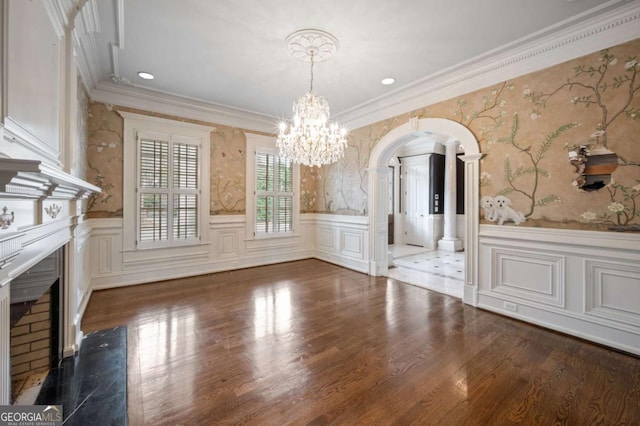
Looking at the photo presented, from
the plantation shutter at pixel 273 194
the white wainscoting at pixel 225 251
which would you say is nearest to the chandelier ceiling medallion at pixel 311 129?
the white wainscoting at pixel 225 251

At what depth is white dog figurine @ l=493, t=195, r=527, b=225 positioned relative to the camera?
3.12 metres

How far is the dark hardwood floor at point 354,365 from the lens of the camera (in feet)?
5.73

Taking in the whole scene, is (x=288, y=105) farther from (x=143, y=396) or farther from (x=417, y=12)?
(x=143, y=396)

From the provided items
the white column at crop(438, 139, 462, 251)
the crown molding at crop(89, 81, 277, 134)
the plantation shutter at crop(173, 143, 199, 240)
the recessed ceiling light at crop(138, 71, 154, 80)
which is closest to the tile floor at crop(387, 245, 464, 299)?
the white column at crop(438, 139, 462, 251)

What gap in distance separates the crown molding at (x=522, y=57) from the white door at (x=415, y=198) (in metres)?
4.10

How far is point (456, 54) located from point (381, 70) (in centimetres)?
87

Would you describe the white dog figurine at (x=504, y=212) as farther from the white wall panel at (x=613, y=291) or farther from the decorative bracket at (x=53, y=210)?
the decorative bracket at (x=53, y=210)

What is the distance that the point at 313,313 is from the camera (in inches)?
129

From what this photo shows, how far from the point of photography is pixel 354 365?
7.34ft

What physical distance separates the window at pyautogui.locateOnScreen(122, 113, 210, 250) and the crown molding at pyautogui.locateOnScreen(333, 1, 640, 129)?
10.8 ft

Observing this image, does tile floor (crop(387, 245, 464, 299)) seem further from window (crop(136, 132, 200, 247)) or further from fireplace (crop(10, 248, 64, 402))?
fireplace (crop(10, 248, 64, 402))

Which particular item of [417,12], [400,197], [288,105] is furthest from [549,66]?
[400,197]

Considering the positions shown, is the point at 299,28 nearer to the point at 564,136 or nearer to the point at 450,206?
the point at 564,136

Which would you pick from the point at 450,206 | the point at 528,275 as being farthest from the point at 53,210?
the point at 450,206
